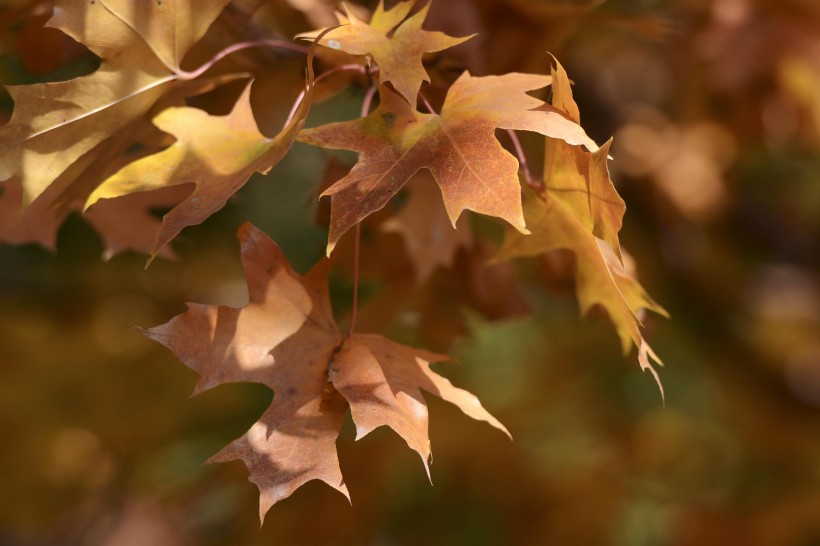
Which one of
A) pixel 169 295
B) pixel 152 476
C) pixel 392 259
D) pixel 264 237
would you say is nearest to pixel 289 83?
pixel 392 259

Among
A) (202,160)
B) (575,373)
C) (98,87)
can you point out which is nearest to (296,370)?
(202,160)

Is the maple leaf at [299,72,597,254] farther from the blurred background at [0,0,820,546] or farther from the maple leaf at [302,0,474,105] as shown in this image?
the blurred background at [0,0,820,546]

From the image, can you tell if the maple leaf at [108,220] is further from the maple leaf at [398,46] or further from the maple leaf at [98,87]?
the maple leaf at [398,46]

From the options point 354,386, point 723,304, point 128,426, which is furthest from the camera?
point 723,304

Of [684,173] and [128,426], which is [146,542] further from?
[684,173]

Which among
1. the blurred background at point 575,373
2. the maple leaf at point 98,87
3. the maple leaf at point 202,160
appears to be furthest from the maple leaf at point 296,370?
the blurred background at point 575,373

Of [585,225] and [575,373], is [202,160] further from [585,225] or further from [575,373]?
[575,373]

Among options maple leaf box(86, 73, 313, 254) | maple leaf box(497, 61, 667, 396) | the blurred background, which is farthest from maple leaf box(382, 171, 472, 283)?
the blurred background
